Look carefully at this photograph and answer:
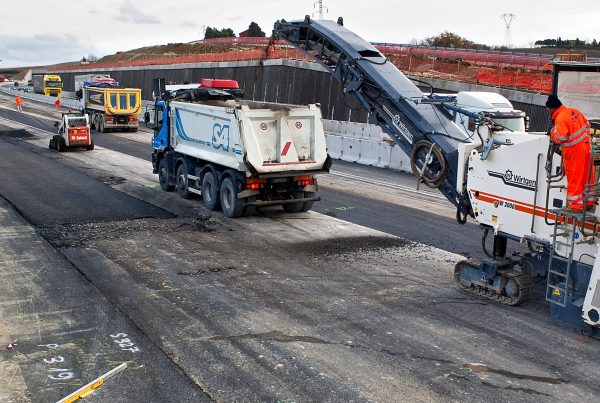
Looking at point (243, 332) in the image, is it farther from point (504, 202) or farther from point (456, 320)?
point (504, 202)

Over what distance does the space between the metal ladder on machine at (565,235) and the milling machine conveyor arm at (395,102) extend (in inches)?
92.5

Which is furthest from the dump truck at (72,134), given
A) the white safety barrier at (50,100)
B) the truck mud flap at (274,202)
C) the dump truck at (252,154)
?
the white safety barrier at (50,100)

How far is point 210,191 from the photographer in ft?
56.0

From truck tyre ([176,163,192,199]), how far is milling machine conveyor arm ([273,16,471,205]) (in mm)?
5791

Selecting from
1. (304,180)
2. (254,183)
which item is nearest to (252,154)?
(254,183)

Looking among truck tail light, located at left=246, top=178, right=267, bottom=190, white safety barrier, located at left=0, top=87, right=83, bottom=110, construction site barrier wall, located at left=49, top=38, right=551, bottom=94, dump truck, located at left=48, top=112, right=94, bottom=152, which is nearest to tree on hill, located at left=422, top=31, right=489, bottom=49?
construction site barrier wall, located at left=49, top=38, right=551, bottom=94

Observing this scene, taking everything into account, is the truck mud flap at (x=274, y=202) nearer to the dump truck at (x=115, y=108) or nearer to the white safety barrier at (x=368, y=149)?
the white safety barrier at (x=368, y=149)

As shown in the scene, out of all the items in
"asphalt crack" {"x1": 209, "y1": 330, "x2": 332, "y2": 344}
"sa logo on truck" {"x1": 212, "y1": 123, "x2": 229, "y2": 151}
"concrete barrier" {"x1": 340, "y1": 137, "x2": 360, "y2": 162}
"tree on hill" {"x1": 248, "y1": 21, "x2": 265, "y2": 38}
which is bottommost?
"asphalt crack" {"x1": 209, "y1": 330, "x2": 332, "y2": 344}

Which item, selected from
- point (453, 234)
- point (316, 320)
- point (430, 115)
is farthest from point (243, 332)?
point (453, 234)

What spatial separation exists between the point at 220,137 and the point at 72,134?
15055 millimetres

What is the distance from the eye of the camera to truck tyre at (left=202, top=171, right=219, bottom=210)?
1677cm

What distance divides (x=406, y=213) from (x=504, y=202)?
7.42 m

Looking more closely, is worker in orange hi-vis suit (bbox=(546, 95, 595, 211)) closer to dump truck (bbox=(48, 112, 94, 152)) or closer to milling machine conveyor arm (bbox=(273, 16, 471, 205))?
milling machine conveyor arm (bbox=(273, 16, 471, 205))

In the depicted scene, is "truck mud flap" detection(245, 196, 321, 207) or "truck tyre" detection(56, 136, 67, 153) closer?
"truck mud flap" detection(245, 196, 321, 207)
